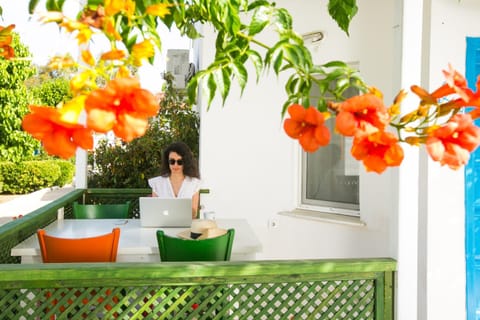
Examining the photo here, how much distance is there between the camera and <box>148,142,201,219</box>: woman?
5.30m

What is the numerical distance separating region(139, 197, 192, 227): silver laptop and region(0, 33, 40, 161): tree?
33.2ft

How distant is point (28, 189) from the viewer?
17406 mm

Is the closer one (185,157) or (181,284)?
(181,284)

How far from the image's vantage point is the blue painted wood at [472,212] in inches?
143

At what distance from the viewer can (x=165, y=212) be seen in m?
4.13

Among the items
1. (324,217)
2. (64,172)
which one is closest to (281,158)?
(324,217)

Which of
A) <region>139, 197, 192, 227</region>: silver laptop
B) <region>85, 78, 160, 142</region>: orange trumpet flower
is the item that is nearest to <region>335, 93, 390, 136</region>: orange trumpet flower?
<region>85, 78, 160, 142</region>: orange trumpet flower

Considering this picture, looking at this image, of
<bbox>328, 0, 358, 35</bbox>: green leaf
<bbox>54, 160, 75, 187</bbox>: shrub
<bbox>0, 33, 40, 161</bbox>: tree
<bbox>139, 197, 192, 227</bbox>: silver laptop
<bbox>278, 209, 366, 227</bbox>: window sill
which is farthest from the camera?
<bbox>54, 160, 75, 187</bbox>: shrub

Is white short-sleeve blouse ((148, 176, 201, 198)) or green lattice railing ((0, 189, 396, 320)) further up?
white short-sleeve blouse ((148, 176, 201, 198))

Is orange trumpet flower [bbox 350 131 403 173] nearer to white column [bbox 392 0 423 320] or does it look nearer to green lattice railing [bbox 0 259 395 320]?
green lattice railing [bbox 0 259 395 320]

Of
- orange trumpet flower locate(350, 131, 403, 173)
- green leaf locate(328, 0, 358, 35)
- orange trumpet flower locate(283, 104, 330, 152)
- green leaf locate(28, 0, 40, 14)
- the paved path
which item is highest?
green leaf locate(328, 0, 358, 35)

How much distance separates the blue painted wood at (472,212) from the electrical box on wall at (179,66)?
5.39m

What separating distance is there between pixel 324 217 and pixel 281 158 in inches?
34.0

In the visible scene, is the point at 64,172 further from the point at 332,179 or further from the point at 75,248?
the point at 75,248
